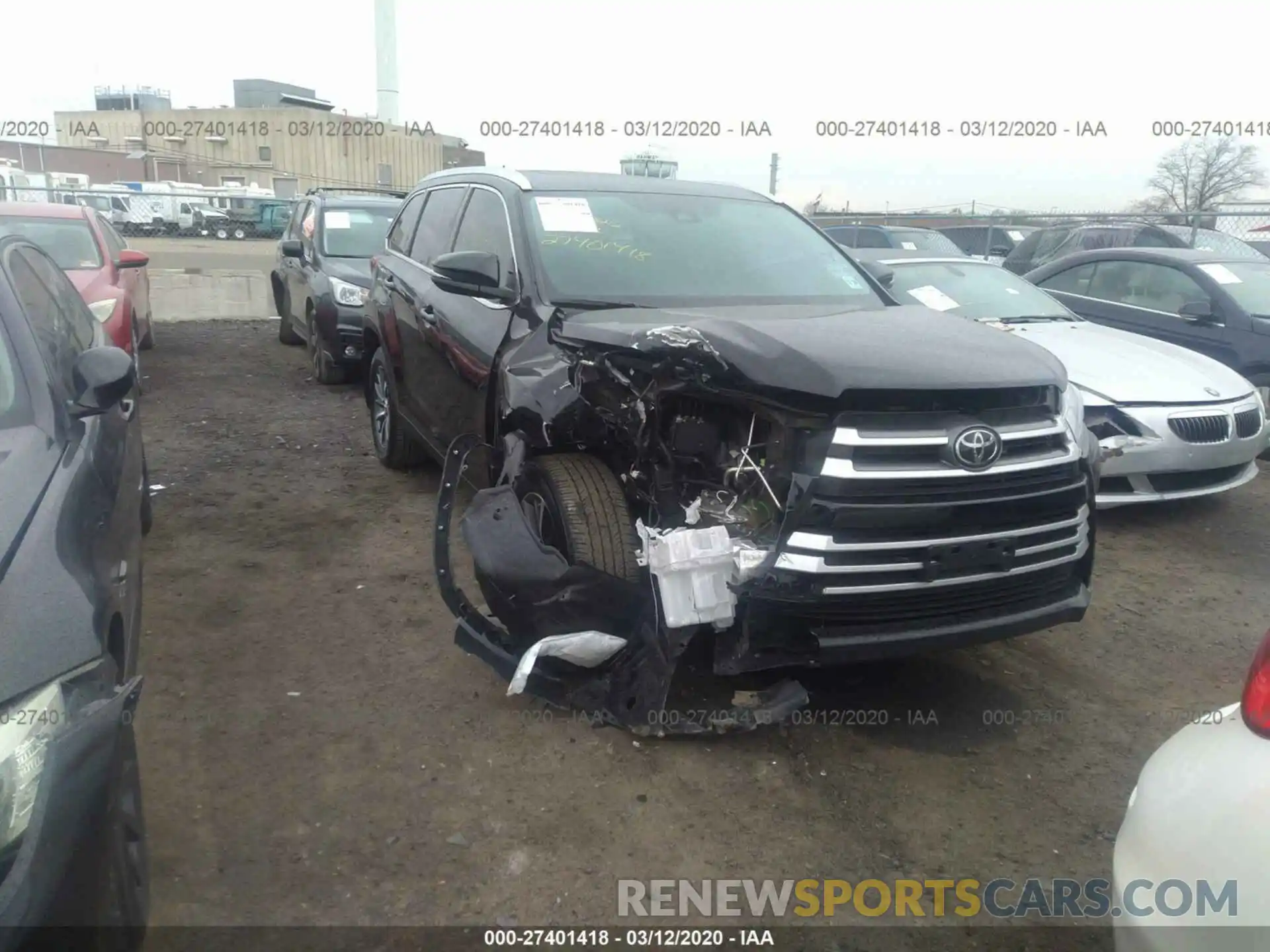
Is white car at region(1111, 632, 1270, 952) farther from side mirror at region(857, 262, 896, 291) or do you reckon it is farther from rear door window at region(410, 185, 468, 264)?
rear door window at region(410, 185, 468, 264)

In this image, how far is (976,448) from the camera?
288 cm

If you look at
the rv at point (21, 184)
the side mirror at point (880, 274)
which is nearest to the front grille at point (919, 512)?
the side mirror at point (880, 274)

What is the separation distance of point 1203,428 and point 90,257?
8.32 m

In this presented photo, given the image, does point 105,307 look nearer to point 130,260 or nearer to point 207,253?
point 130,260

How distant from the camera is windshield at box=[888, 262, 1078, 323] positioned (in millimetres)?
6727

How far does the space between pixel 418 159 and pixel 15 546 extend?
60236 millimetres

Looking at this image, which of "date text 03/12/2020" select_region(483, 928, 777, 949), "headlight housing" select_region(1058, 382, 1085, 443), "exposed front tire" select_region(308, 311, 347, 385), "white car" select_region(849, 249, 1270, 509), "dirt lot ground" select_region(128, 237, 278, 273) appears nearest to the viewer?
"date text 03/12/2020" select_region(483, 928, 777, 949)

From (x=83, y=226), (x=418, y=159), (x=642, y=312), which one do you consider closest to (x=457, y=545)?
(x=642, y=312)

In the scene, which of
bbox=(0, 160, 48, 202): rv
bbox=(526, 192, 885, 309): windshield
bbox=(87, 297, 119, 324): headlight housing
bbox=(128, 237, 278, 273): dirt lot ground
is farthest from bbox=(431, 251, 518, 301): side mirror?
bbox=(128, 237, 278, 273): dirt lot ground

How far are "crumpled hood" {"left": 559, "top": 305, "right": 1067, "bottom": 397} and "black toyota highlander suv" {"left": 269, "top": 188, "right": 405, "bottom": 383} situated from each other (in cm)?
528

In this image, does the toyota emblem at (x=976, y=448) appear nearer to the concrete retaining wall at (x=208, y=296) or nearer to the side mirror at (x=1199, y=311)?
the side mirror at (x=1199, y=311)

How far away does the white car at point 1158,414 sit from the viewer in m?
5.32

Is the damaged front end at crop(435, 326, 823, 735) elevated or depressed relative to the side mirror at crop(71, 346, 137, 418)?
depressed

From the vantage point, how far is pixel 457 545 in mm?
4945
